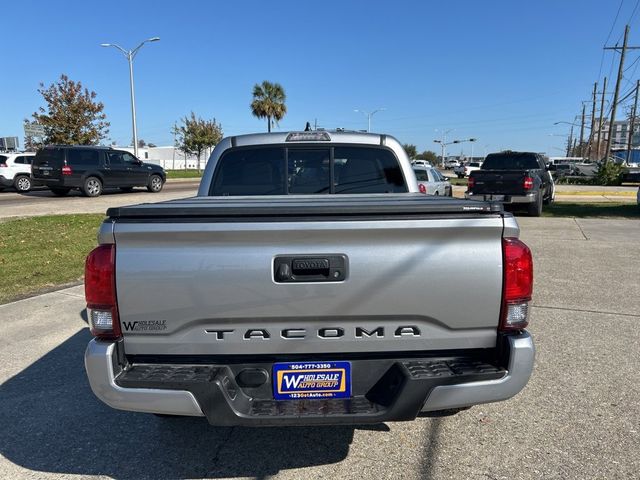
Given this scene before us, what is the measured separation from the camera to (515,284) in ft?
7.40

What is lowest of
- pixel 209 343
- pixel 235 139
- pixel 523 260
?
pixel 209 343

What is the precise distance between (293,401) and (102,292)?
104 centimetres

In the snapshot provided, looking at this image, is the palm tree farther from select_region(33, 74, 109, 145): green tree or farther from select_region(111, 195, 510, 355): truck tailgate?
select_region(111, 195, 510, 355): truck tailgate

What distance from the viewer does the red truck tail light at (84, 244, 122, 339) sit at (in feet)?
7.23

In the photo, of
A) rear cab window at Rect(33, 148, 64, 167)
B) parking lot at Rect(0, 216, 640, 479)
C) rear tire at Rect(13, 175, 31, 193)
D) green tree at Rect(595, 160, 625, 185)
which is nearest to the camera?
parking lot at Rect(0, 216, 640, 479)

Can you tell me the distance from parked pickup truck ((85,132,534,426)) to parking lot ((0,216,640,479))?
28 cm

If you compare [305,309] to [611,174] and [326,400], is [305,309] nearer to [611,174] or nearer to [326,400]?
[326,400]

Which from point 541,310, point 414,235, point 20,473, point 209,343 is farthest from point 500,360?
point 541,310

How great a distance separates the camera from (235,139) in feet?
13.8

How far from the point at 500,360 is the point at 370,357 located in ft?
2.08

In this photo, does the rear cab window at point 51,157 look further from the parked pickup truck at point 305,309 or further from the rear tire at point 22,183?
the parked pickup truck at point 305,309

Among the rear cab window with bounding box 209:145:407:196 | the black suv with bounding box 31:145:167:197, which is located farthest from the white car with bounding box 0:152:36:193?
the rear cab window with bounding box 209:145:407:196

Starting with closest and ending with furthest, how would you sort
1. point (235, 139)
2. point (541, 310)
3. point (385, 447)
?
point (385, 447) → point (235, 139) → point (541, 310)

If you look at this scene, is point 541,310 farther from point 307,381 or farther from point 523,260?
point 307,381
